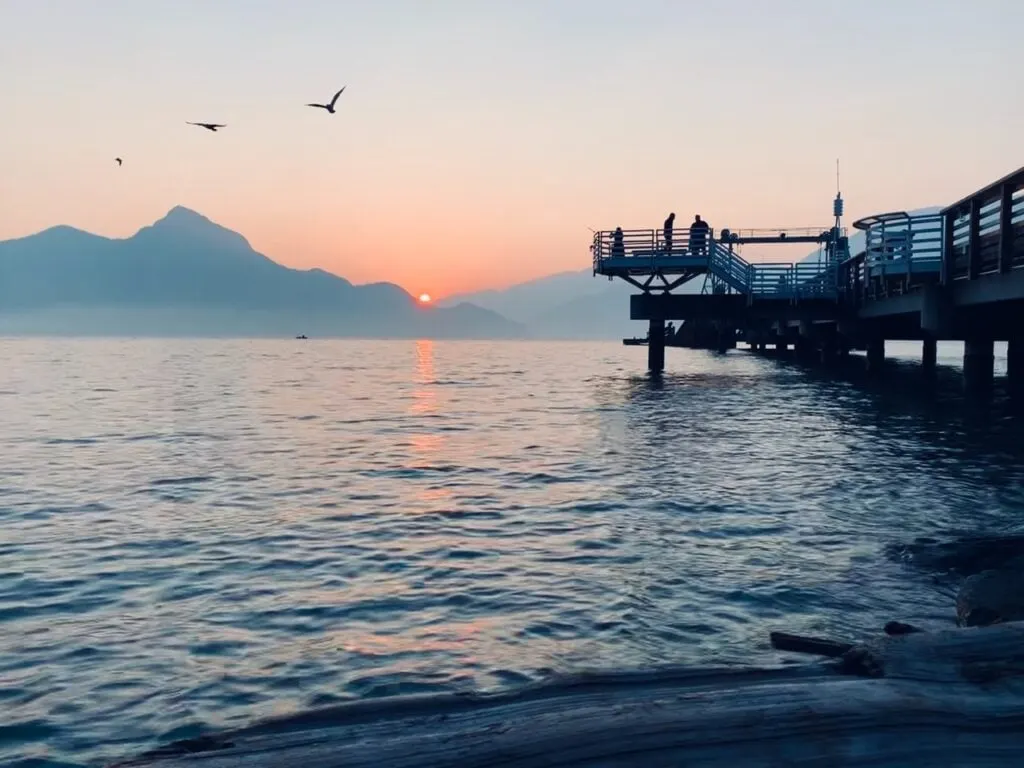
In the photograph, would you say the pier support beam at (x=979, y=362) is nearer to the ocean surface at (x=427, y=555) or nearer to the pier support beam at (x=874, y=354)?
the ocean surface at (x=427, y=555)

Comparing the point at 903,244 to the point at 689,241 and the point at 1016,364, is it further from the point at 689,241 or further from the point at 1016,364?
the point at 689,241

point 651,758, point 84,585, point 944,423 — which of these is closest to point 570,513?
point 84,585

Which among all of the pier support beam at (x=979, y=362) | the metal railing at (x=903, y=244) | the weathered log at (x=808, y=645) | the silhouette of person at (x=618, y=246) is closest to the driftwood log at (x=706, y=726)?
the weathered log at (x=808, y=645)

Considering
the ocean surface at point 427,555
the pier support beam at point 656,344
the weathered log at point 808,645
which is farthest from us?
the pier support beam at point 656,344

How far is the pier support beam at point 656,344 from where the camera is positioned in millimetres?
42938

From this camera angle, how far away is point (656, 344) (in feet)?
146

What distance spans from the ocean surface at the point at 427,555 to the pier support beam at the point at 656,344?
68.4 ft

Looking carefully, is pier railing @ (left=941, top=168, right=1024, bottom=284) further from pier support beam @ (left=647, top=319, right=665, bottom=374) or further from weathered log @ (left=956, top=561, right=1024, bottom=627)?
pier support beam @ (left=647, top=319, right=665, bottom=374)

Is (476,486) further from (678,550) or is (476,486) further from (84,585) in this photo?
(84,585)

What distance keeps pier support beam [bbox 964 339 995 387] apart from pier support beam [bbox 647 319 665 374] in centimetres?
1516

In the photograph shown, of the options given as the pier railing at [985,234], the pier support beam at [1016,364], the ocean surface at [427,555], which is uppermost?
the pier railing at [985,234]

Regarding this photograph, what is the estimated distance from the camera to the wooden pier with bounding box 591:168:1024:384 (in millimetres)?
19891

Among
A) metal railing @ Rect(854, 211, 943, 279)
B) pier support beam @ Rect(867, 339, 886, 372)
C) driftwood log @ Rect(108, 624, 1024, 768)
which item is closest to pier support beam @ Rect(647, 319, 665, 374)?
pier support beam @ Rect(867, 339, 886, 372)

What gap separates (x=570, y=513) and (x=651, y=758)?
841cm
